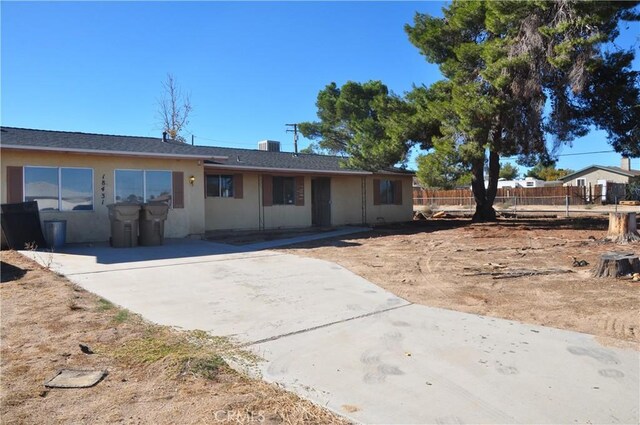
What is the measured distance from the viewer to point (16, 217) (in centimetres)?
1126

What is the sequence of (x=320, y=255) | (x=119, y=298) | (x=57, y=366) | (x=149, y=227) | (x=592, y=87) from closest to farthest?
1. (x=57, y=366)
2. (x=119, y=298)
3. (x=320, y=255)
4. (x=149, y=227)
5. (x=592, y=87)

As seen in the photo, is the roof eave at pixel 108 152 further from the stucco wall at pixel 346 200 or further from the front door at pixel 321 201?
the stucco wall at pixel 346 200

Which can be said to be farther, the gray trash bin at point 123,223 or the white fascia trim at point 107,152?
the gray trash bin at point 123,223

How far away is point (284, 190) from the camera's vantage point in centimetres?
1880

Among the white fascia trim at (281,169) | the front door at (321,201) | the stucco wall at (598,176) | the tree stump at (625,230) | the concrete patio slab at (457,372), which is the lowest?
the concrete patio slab at (457,372)

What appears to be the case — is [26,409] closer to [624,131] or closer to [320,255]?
[320,255]

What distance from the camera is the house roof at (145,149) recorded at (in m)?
12.3

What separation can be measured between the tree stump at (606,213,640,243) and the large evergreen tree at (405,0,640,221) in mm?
4410

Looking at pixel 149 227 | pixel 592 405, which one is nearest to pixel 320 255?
pixel 149 227

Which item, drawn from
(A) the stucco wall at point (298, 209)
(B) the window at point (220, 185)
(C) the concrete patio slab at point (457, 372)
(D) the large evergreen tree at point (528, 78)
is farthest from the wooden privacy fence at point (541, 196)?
(C) the concrete patio slab at point (457, 372)

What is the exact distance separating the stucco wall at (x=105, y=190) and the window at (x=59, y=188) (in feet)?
0.44

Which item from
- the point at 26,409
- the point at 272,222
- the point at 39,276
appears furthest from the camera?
the point at 272,222

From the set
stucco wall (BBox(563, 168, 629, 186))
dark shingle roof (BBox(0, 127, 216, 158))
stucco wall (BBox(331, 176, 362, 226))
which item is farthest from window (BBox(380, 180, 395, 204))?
stucco wall (BBox(563, 168, 629, 186))

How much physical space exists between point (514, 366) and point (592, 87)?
52.9 feet
